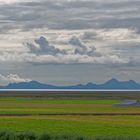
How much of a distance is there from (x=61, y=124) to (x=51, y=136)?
74.0 feet

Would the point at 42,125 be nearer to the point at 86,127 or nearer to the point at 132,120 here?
the point at 86,127

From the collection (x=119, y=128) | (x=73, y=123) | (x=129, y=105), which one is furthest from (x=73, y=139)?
(x=129, y=105)

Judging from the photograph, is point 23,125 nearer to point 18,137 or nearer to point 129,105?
point 18,137

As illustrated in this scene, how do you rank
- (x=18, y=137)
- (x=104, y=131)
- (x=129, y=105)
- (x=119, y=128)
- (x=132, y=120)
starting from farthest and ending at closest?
(x=129, y=105)
(x=132, y=120)
(x=119, y=128)
(x=104, y=131)
(x=18, y=137)

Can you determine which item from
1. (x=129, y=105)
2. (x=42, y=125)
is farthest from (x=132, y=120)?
(x=129, y=105)

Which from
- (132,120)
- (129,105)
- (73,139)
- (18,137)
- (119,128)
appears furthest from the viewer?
(129,105)

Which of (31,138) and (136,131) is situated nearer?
(31,138)

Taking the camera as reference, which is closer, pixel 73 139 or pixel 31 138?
pixel 73 139

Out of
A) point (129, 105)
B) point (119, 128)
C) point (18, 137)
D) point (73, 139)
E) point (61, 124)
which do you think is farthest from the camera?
point (129, 105)

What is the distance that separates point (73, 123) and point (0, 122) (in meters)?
8.69

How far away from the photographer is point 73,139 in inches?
1239

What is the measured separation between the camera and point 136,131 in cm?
4900

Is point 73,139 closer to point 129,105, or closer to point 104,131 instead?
point 104,131

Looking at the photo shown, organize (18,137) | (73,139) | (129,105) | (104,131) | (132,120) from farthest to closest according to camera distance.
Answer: (129,105) → (132,120) → (104,131) → (18,137) → (73,139)
